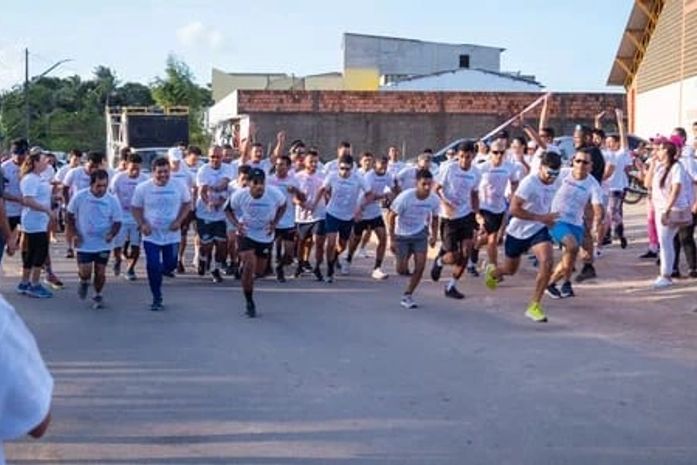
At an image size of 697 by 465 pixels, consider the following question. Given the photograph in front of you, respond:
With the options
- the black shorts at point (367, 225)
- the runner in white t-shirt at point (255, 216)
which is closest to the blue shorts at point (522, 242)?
the runner in white t-shirt at point (255, 216)

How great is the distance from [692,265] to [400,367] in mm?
6854

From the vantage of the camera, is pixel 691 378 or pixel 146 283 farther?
pixel 146 283

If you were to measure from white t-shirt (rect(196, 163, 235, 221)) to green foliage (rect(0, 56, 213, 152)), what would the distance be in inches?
1409

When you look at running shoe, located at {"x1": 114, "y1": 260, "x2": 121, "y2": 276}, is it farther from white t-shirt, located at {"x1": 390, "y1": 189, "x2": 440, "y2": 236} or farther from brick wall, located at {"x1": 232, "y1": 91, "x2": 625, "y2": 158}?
brick wall, located at {"x1": 232, "y1": 91, "x2": 625, "y2": 158}

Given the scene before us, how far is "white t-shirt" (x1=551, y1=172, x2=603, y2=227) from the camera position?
513 inches

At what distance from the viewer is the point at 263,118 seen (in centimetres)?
4416

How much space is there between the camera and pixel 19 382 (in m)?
2.62

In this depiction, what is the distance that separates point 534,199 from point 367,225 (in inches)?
191

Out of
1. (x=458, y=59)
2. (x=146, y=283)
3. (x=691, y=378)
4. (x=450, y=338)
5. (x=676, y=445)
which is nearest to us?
(x=676, y=445)

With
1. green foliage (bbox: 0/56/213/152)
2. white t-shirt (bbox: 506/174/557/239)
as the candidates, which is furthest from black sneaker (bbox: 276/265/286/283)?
green foliage (bbox: 0/56/213/152)

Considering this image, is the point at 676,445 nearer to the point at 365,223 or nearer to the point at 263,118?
the point at 365,223

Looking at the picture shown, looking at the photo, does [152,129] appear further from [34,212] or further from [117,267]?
[34,212]

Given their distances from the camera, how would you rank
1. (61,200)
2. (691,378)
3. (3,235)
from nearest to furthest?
(691,378) < (3,235) < (61,200)

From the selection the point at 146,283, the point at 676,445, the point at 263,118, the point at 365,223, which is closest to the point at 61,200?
the point at 146,283
